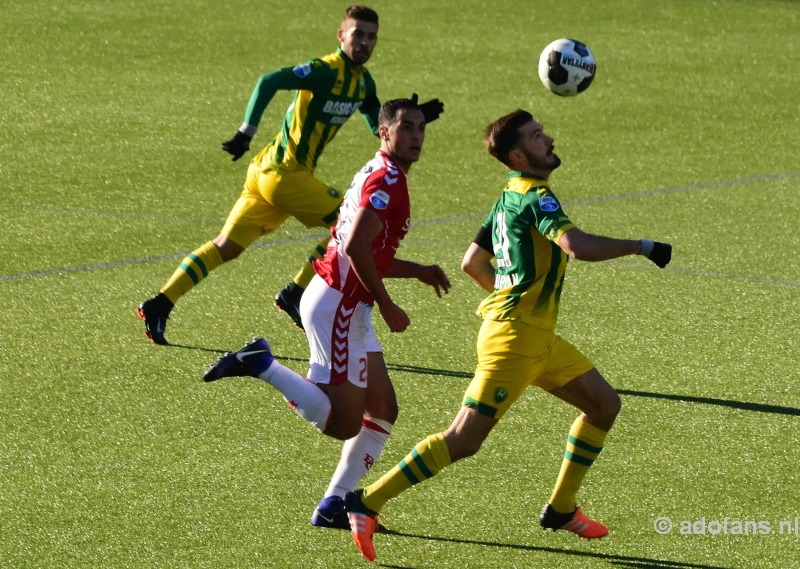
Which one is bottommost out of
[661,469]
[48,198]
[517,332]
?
[48,198]

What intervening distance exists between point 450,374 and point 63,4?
1397 cm

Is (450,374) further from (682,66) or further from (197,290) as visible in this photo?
(682,66)

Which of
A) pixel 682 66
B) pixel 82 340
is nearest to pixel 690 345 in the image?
pixel 82 340

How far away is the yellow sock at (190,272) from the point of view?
9703 mm

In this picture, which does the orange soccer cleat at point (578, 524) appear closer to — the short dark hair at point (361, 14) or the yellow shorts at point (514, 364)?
the yellow shorts at point (514, 364)

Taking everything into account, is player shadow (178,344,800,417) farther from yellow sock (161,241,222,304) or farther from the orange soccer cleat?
the orange soccer cleat

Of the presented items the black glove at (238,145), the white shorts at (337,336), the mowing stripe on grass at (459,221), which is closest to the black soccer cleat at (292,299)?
the black glove at (238,145)

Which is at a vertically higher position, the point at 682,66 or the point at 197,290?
the point at 682,66

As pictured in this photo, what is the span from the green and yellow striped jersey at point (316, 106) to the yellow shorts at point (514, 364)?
361 centimetres

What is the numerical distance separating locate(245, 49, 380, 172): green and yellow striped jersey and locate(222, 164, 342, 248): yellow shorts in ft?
0.30

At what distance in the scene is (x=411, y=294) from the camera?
35.8 feet

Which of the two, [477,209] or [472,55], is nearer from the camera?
[477,209]

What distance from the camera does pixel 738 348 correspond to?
31.8ft

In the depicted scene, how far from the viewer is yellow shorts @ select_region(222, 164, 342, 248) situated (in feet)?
32.6
